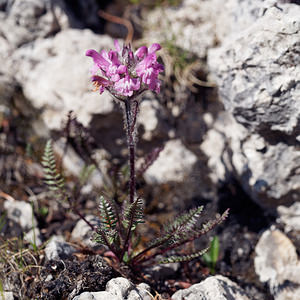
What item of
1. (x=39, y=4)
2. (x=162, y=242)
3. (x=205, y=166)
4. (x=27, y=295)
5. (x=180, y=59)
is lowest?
(x=27, y=295)

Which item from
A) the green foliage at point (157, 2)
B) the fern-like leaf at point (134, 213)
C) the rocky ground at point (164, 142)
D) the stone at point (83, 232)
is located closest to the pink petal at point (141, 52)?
the rocky ground at point (164, 142)

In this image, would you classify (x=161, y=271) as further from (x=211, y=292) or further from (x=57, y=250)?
(x=57, y=250)

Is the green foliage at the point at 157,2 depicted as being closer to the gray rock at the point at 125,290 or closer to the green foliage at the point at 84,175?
the green foliage at the point at 84,175

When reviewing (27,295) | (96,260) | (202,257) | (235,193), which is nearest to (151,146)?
(235,193)

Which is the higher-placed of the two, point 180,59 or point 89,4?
point 89,4

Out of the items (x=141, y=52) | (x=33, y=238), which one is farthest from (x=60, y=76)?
(x=33, y=238)

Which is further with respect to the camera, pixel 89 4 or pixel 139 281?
pixel 89 4

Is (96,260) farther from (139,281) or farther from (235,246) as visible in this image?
(235,246)
